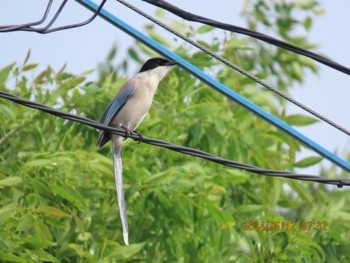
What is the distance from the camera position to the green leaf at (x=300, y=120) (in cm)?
855

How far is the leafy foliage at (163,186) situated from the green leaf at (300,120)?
19 mm

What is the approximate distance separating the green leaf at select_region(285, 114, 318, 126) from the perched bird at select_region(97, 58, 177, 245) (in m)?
1.50

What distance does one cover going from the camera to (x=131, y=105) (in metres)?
7.42

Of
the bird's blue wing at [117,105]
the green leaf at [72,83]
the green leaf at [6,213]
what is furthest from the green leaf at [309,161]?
the green leaf at [6,213]

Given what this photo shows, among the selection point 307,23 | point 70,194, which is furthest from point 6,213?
point 307,23

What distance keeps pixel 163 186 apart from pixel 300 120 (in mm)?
1434

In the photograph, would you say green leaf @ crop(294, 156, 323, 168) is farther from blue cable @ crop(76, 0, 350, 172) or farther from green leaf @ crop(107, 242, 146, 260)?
blue cable @ crop(76, 0, 350, 172)

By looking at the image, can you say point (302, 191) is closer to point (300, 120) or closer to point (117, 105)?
point (300, 120)

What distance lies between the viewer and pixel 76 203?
7414 millimetres

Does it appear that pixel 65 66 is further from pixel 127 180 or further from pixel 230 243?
pixel 230 243

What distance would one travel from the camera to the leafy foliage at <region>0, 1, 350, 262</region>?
24.7 feet

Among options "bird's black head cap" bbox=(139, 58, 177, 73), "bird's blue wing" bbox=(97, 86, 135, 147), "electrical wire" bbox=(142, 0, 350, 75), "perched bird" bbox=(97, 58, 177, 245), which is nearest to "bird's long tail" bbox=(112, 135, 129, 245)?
"perched bird" bbox=(97, 58, 177, 245)

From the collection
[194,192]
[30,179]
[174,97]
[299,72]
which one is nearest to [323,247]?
[194,192]

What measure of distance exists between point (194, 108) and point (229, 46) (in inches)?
29.2
